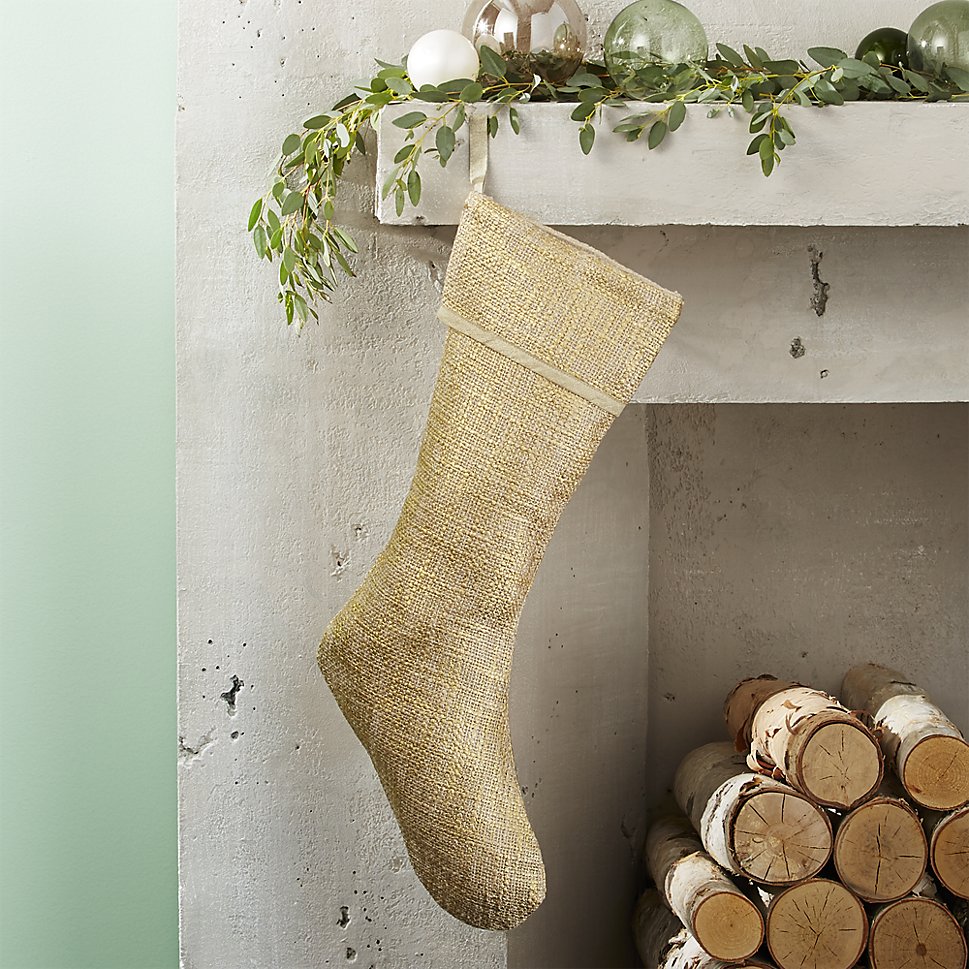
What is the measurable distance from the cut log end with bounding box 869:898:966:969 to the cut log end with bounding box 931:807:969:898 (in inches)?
1.3

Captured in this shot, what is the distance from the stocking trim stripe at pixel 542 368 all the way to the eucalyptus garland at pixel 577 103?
17cm

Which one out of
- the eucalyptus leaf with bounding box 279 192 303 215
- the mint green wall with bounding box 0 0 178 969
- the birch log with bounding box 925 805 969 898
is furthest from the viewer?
the mint green wall with bounding box 0 0 178 969

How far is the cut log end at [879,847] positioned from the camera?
3.95 feet

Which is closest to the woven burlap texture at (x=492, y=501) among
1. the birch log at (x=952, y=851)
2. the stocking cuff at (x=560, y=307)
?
the stocking cuff at (x=560, y=307)

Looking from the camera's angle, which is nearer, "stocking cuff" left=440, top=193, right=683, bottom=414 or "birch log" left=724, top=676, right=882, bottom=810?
"stocking cuff" left=440, top=193, right=683, bottom=414

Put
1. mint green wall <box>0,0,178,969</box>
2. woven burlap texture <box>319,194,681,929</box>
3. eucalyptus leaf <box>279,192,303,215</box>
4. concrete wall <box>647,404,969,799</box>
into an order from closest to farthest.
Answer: woven burlap texture <box>319,194,681,929</box>, eucalyptus leaf <box>279,192,303,215</box>, mint green wall <box>0,0,178,969</box>, concrete wall <box>647,404,969,799</box>

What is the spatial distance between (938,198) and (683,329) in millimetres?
296

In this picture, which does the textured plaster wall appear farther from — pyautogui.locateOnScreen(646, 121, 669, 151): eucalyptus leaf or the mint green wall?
the mint green wall

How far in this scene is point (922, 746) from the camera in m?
1.24

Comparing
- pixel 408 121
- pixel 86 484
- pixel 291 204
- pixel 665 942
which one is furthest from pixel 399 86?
pixel 665 942

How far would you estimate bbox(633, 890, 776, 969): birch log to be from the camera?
1.23m

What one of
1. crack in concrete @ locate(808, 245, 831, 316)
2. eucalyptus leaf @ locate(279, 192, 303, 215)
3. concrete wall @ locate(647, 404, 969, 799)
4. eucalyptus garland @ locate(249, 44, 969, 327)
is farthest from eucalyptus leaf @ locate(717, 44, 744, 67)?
concrete wall @ locate(647, 404, 969, 799)

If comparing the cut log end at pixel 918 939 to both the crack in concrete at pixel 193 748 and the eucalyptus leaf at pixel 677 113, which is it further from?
the eucalyptus leaf at pixel 677 113

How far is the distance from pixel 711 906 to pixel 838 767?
0.22m
